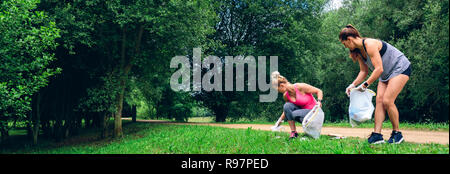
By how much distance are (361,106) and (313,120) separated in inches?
39.7

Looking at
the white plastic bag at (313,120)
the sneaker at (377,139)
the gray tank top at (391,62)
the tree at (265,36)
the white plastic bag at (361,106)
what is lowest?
the sneaker at (377,139)

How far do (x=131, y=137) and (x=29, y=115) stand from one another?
601 centimetres

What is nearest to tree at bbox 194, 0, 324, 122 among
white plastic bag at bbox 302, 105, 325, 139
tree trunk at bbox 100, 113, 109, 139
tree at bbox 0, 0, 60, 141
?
tree trunk at bbox 100, 113, 109, 139

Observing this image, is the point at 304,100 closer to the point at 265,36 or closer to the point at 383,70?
the point at 383,70

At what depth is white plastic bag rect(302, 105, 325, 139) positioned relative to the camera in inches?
225

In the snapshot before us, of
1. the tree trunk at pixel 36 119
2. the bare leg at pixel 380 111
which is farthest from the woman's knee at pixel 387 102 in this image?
the tree trunk at pixel 36 119

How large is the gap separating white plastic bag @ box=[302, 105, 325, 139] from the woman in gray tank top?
0.81m

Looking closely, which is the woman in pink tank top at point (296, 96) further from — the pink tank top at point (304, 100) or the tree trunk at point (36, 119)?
the tree trunk at point (36, 119)

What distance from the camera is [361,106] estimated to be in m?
5.11

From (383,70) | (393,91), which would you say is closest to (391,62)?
(383,70)

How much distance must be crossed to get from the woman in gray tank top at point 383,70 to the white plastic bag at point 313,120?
810mm

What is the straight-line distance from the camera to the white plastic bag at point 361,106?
16.6 ft

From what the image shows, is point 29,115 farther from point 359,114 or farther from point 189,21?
point 359,114

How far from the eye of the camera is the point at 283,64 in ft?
67.4
